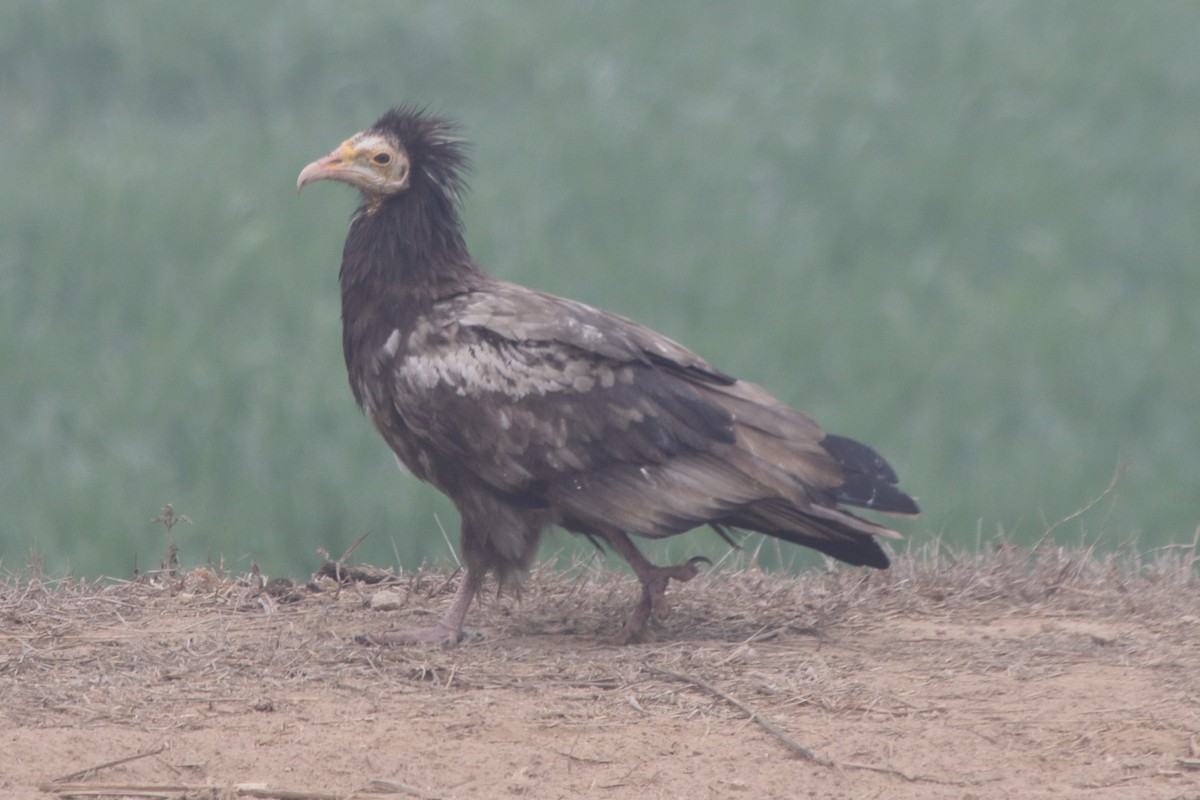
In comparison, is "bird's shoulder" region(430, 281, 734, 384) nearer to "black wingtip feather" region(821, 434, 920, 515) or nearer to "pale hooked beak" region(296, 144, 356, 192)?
"black wingtip feather" region(821, 434, 920, 515)

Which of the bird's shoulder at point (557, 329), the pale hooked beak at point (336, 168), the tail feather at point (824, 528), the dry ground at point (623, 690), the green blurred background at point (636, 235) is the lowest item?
the dry ground at point (623, 690)

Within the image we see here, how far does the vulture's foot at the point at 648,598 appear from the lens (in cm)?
576

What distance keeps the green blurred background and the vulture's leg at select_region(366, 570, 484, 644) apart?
0.34 m

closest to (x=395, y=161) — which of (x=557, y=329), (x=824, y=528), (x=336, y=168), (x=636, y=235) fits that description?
(x=336, y=168)

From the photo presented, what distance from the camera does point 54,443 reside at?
902cm

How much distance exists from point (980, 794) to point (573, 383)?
1.98 meters

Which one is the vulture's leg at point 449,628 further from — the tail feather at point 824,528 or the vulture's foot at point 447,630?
the tail feather at point 824,528

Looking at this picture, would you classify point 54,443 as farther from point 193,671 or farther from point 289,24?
point 289,24

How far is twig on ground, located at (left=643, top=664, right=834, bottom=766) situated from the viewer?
15.0ft

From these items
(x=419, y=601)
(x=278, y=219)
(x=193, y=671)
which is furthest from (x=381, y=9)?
(x=193, y=671)

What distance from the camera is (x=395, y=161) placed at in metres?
6.31

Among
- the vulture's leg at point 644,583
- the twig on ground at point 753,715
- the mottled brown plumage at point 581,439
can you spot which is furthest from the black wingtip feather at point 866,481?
the twig on ground at point 753,715

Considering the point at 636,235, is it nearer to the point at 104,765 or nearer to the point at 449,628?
the point at 449,628

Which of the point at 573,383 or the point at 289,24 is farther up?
the point at 289,24
